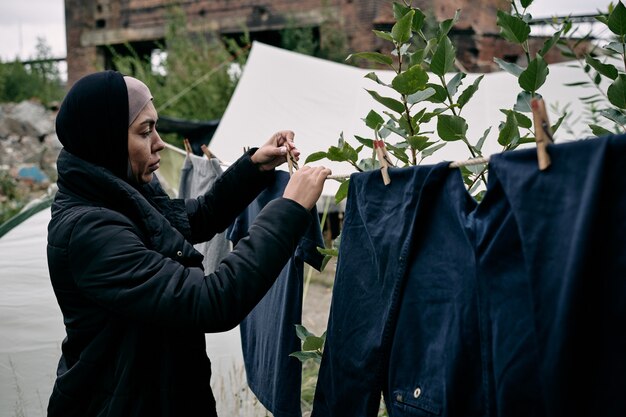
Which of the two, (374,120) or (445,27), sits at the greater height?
(445,27)

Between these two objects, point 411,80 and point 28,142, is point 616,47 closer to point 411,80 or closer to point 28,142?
point 411,80

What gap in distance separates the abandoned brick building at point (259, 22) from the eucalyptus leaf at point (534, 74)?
621 cm

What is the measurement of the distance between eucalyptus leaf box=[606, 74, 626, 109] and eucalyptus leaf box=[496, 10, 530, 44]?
203 millimetres

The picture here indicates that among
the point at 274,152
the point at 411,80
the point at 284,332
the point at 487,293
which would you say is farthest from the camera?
the point at 274,152

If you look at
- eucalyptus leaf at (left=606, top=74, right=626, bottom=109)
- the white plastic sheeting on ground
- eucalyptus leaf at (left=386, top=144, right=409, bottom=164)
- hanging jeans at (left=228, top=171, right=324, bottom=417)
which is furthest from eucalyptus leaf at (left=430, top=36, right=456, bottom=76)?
the white plastic sheeting on ground

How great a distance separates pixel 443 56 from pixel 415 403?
2.35 ft

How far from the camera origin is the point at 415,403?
44.6 inches

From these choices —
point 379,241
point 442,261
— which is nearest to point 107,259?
point 379,241

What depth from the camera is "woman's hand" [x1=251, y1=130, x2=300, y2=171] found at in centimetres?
178

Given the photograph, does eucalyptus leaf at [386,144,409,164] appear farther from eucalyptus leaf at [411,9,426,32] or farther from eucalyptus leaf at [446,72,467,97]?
eucalyptus leaf at [411,9,426,32]

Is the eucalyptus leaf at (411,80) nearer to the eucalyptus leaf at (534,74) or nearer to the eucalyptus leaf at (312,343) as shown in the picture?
the eucalyptus leaf at (534,74)

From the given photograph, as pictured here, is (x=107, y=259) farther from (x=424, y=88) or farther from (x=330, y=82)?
(x=330, y=82)

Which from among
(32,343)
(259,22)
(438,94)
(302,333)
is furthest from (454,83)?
(259,22)

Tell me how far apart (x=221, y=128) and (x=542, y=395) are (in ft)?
14.7
